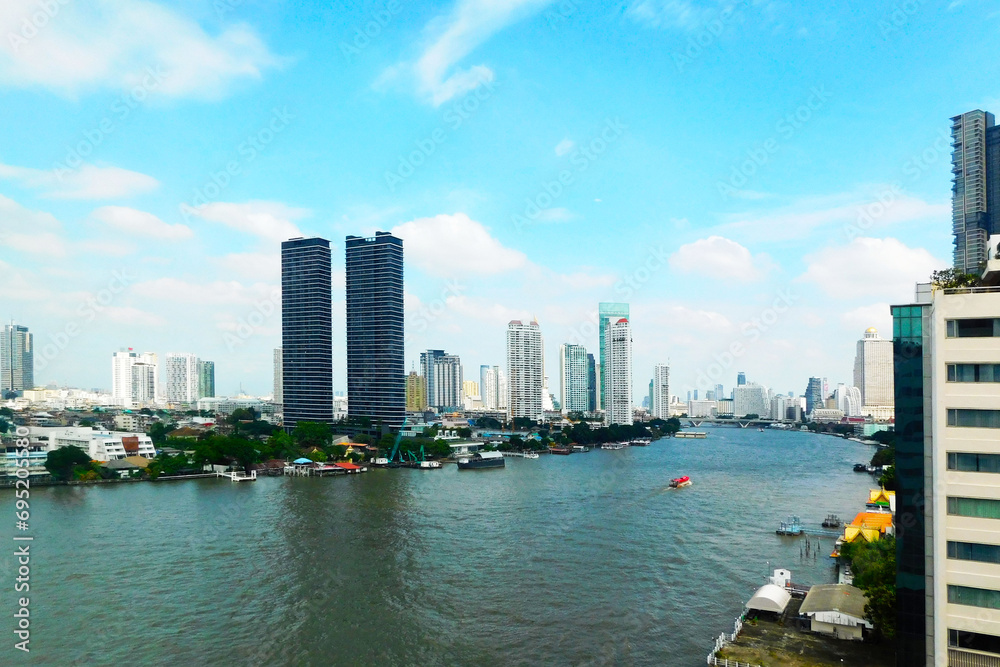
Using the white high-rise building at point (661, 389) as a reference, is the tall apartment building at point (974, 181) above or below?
above

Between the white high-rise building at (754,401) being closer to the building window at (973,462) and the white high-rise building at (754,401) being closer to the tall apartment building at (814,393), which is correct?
the tall apartment building at (814,393)

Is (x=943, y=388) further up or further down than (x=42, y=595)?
further up

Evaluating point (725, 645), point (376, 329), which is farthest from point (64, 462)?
point (725, 645)

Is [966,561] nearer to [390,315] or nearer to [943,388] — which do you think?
[943,388]

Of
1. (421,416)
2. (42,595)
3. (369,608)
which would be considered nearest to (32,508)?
(42,595)

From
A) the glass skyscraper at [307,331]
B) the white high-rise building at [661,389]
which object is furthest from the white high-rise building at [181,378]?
the white high-rise building at [661,389]
